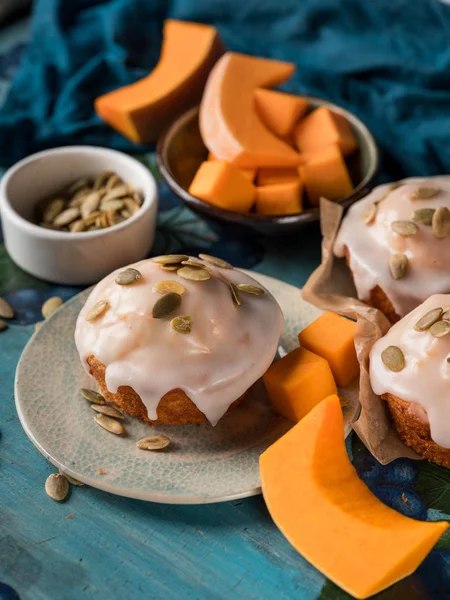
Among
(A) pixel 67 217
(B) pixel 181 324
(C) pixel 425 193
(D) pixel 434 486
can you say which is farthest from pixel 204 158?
(D) pixel 434 486

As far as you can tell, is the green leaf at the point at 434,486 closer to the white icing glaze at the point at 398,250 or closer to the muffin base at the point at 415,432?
the muffin base at the point at 415,432

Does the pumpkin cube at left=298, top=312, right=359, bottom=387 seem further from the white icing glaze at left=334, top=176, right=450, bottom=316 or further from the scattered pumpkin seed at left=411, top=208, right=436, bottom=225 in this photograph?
the scattered pumpkin seed at left=411, top=208, right=436, bottom=225

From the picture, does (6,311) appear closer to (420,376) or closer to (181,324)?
(181,324)

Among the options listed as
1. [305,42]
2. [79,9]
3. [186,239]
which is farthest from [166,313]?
[79,9]

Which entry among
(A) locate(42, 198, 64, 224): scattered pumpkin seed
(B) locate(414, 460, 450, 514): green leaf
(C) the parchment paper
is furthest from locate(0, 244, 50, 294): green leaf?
(B) locate(414, 460, 450, 514): green leaf

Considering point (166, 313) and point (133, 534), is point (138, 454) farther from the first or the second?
point (166, 313)

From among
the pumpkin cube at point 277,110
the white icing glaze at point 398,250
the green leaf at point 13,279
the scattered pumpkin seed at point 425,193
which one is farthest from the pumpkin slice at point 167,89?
the scattered pumpkin seed at point 425,193
